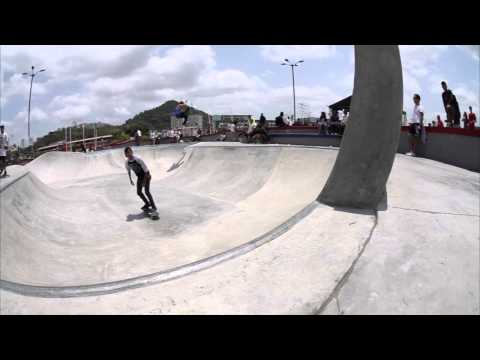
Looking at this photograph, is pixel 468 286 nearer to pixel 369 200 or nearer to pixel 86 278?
pixel 369 200

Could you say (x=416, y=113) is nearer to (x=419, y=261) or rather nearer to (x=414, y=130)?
(x=414, y=130)

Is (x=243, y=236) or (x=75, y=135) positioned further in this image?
(x=75, y=135)

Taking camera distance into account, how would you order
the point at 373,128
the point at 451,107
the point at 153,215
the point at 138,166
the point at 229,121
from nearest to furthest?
1. the point at 373,128
2. the point at 138,166
3. the point at 153,215
4. the point at 451,107
5. the point at 229,121

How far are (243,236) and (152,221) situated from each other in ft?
8.26

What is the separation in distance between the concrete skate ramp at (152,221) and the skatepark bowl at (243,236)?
4 centimetres

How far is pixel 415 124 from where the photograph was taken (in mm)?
9656

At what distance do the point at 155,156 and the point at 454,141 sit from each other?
1510 centimetres

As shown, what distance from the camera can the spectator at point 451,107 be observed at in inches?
396

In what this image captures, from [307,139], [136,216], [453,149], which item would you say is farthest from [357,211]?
[307,139]

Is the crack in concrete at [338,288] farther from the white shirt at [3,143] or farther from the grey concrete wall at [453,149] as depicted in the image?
the white shirt at [3,143]

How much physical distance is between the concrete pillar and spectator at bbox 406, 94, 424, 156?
4003 mm

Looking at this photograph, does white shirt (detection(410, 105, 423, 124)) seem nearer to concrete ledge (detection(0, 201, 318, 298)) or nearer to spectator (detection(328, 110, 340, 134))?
spectator (detection(328, 110, 340, 134))

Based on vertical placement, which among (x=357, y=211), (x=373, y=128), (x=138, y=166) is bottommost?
(x=357, y=211)
